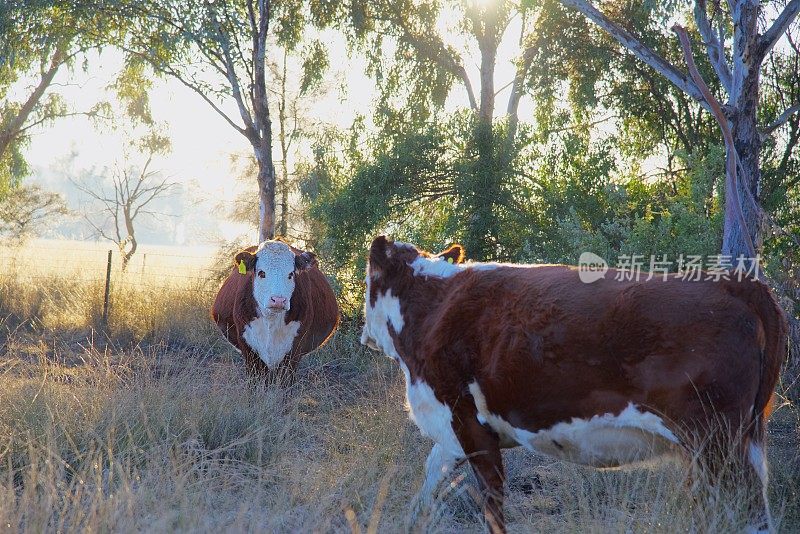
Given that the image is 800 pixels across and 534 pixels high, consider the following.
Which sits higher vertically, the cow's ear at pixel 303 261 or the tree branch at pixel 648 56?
the tree branch at pixel 648 56

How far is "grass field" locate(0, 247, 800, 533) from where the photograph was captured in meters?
4.12

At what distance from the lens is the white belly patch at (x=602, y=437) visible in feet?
13.7

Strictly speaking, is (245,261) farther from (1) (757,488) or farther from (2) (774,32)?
(1) (757,488)

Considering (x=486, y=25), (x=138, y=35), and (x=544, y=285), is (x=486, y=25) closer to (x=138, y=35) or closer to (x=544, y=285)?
(x=138, y=35)

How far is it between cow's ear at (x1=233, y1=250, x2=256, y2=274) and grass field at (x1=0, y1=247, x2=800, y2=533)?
108 cm

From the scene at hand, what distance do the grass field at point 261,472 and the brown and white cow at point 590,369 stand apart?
27 cm

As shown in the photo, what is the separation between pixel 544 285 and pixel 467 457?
3.47 feet

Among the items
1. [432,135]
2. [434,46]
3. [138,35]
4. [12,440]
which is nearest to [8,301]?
[138,35]

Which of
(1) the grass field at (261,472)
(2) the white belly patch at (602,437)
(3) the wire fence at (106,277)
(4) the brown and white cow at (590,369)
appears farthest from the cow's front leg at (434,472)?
(3) the wire fence at (106,277)

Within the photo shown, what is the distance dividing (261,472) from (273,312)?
143 inches

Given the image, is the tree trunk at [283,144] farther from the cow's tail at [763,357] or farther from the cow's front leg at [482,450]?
the cow's tail at [763,357]

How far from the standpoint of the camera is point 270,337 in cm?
941

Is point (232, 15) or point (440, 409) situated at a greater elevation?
point (232, 15)

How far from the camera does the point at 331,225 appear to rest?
13.7 m
